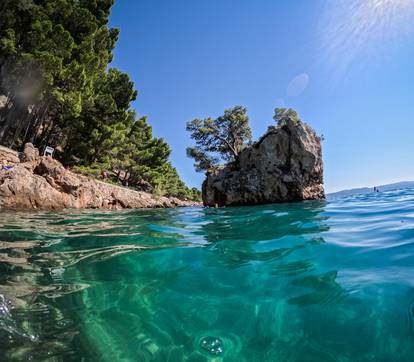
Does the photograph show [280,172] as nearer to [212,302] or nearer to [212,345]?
[212,302]

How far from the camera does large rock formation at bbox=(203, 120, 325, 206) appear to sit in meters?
21.1

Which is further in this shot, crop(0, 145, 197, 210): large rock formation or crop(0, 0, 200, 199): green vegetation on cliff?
crop(0, 0, 200, 199): green vegetation on cliff

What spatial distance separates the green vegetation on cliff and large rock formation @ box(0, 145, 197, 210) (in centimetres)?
416

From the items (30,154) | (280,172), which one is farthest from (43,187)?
(280,172)

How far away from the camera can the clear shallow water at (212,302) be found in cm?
171

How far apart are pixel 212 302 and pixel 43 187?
1231cm

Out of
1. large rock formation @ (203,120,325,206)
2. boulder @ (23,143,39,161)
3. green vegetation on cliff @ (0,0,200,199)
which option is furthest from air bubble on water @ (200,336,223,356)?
large rock formation @ (203,120,325,206)

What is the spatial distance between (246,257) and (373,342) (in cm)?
170

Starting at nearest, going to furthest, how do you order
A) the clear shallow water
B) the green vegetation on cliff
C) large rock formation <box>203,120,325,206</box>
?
1. the clear shallow water
2. the green vegetation on cliff
3. large rock formation <box>203,120,325,206</box>

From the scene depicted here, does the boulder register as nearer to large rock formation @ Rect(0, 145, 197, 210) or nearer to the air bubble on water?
large rock formation @ Rect(0, 145, 197, 210)

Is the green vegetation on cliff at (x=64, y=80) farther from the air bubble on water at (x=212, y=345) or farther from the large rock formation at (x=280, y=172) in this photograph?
the air bubble on water at (x=212, y=345)

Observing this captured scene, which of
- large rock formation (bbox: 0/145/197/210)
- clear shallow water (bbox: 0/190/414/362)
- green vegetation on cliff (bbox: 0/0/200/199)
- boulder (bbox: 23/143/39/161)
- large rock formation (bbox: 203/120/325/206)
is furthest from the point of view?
large rock formation (bbox: 203/120/325/206)

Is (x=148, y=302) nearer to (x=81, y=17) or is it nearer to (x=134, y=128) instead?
(x=81, y=17)

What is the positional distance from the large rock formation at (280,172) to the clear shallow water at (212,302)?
17797 mm
